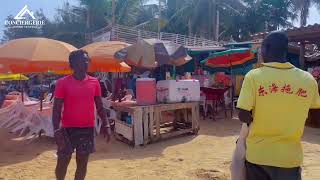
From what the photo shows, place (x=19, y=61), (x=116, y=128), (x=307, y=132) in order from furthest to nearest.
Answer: (x=307, y=132) → (x=116, y=128) → (x=19, y=61)

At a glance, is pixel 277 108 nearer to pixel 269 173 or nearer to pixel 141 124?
pixel 269 173

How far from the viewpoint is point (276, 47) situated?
97.5 inches

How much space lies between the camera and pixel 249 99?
2383 millimetres

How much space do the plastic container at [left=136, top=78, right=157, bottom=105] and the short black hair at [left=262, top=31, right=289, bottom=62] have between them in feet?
16.1

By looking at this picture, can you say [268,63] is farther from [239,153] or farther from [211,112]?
[211,112]

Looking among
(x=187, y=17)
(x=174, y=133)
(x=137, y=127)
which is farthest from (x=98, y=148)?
(x=187, y=17)

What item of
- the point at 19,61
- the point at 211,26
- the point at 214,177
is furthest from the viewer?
the point at 211,26

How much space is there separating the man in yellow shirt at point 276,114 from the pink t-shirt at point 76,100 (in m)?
1.94

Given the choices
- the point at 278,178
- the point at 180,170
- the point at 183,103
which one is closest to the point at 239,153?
the point at 278,178

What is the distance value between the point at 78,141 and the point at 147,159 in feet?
8.37

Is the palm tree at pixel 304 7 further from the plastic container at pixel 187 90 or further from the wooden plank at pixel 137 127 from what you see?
the wooden plank at pixel 137 127

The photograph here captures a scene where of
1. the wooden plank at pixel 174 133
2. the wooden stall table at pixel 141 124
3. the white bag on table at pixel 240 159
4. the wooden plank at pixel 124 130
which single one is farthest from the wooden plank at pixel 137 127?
the white bag on table at pixel 240 159

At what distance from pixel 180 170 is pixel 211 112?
230 inches

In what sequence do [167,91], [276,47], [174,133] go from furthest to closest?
[174,133] → [167,91] → [276,47]
